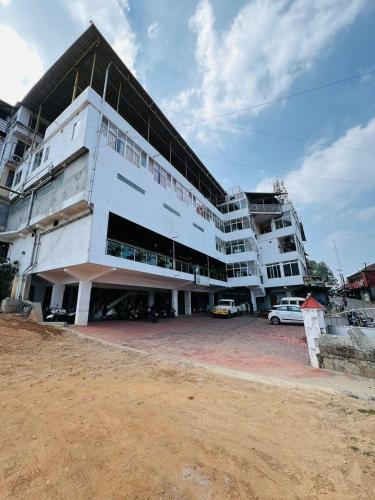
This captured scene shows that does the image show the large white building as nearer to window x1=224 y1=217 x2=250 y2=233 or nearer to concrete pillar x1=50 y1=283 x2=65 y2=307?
concrete pillar x1=50 y1=283 x2=65 y2=307

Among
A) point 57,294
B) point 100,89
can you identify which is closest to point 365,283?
point 57,294

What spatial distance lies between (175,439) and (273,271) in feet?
98.7

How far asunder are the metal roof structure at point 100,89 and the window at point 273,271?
18.4 m

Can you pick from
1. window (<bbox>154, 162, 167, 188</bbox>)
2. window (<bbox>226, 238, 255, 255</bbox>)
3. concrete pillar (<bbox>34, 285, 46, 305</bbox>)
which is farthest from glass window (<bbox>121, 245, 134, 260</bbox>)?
window (<bbox>226, 238, 255, 255</bbox>)

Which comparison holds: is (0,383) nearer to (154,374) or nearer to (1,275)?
(154,374)

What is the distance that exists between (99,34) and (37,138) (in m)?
12.1

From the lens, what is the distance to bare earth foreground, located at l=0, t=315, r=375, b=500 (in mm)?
2059

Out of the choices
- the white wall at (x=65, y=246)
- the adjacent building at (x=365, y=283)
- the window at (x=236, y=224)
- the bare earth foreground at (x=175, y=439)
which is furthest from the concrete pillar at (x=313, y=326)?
the adjacent building at (x=365, y=283)

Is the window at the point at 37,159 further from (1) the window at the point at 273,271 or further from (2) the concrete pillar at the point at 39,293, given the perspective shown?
(1) the window at the point at 273,271

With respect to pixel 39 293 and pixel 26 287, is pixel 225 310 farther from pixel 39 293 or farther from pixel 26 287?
pixel 26 287

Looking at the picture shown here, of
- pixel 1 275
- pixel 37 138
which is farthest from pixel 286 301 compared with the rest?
pixel 37 138

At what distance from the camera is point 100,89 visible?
18.8 metres

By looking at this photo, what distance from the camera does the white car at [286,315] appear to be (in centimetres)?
1828

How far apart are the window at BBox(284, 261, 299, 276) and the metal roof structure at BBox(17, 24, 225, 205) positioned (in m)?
18.8
